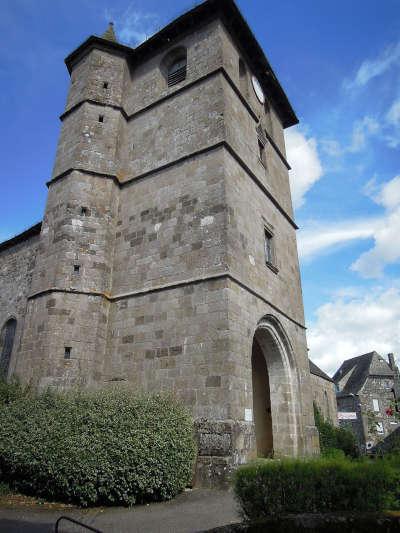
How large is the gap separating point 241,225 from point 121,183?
4192 millimetres

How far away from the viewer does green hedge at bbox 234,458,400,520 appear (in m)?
3.74

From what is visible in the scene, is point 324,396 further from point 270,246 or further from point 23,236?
point 23,236

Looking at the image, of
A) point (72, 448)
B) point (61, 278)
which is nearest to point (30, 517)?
point (72, 448)

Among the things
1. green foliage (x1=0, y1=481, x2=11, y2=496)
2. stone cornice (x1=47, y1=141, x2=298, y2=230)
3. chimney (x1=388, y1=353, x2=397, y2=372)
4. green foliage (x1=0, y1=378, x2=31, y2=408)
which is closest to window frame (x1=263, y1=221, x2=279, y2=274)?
stone cornice (x1=47, y1=141, x2=298, y2=230)

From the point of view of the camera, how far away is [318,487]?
3.94 m

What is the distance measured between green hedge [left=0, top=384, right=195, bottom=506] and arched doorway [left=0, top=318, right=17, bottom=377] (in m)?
6.24

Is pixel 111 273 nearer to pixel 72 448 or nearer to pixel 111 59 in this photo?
pixel 72 448

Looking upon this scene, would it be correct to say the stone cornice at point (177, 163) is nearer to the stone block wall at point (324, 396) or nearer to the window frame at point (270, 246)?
the window frame at point (270, 246)

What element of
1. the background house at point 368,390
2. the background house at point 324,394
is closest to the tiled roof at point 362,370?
the background house at point 368,390

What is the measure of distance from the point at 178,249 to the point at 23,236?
7.47 m

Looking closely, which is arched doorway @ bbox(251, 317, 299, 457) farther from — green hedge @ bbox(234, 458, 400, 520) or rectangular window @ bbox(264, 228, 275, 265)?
green hedge @ bbox(234, 458, 400, 520)

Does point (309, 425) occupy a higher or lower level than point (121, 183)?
lower

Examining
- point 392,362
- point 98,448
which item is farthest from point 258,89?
point 392,362

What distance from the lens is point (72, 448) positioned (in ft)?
19.6
